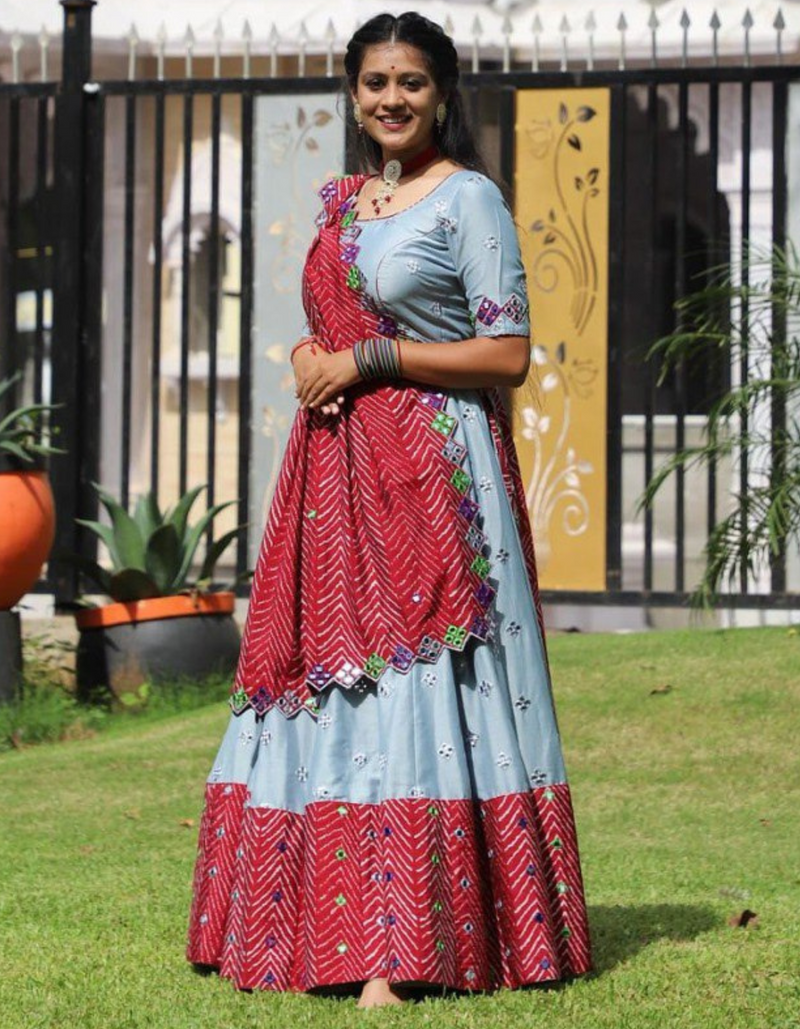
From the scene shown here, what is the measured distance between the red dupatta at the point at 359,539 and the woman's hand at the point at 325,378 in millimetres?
33

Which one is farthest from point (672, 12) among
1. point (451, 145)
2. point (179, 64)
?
point (451, 145)

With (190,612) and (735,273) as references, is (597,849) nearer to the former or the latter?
(190,612)

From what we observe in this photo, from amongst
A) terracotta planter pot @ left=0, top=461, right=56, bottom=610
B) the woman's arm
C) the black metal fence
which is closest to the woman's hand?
the woman's arm

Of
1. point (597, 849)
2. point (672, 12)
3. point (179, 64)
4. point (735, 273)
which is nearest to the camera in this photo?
point (597, 849)

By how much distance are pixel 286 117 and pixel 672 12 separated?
139 inches

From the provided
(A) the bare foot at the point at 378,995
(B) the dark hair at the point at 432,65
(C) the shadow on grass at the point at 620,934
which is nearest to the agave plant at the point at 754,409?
(C) the shadow on grass at the point at 620,934

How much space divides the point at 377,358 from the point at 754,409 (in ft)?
16.0

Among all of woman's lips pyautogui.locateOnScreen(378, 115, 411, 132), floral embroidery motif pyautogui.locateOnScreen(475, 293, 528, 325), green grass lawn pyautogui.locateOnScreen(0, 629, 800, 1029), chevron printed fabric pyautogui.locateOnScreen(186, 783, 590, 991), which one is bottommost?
green grass lawn pyautogui.locateOnScreen(0, 629, 800, 1029)

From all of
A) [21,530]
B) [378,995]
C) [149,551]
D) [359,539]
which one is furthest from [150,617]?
[378,995]

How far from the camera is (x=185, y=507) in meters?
8.94

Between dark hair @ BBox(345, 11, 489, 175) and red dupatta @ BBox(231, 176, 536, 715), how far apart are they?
0.23 metres

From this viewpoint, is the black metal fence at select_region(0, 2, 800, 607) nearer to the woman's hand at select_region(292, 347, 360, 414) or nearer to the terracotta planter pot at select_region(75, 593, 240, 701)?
the terracotta planter pot at select_region(75, 593, 240, 701)

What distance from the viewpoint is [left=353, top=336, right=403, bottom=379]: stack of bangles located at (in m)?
3.92

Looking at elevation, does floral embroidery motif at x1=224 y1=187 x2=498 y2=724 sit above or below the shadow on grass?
above
